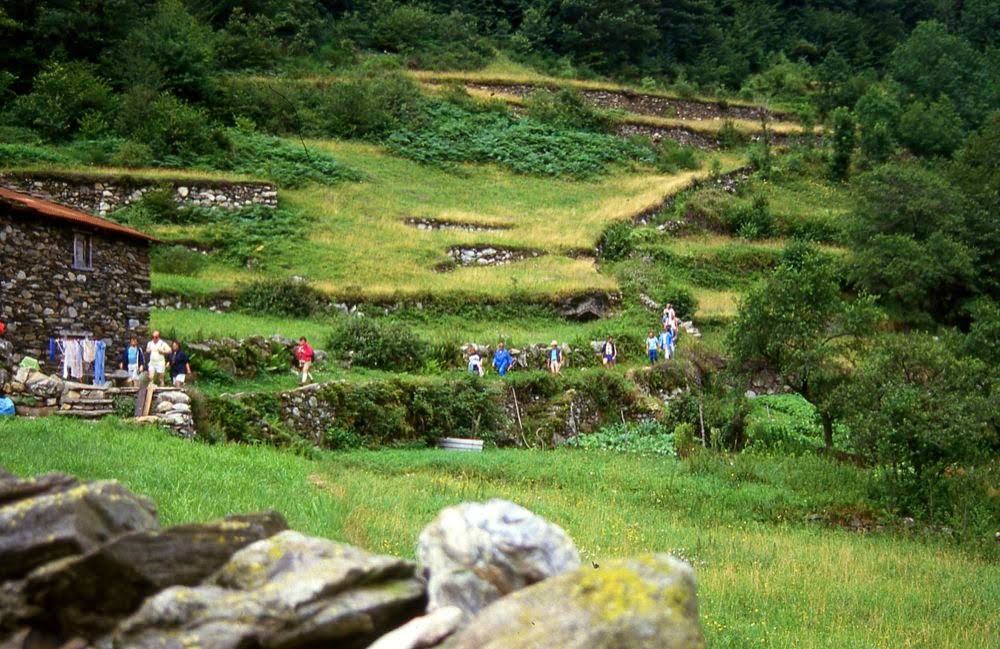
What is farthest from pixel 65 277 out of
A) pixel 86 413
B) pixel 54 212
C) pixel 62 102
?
pixel 62 102

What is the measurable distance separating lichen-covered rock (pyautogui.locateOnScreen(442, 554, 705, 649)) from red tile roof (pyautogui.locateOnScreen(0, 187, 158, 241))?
62.1 ft

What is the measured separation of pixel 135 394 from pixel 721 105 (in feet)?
209

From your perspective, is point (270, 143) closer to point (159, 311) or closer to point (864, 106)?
point (159, 311)

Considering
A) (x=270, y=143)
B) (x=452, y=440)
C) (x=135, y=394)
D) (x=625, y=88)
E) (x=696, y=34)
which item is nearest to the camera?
(x=135, y=394)

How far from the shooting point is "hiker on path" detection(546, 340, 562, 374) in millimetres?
31812

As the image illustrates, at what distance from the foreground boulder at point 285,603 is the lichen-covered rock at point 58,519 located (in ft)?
2.92

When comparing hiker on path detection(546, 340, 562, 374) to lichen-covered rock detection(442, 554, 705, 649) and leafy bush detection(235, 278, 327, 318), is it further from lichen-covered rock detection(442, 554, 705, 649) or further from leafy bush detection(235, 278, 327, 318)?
lichen-covered rock detection(442, 554, 705, 649)

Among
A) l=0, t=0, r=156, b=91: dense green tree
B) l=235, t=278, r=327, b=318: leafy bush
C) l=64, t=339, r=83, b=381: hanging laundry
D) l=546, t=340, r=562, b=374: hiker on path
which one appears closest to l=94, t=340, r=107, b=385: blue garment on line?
l=64, t=339, r=83, b=381: hanging laundry

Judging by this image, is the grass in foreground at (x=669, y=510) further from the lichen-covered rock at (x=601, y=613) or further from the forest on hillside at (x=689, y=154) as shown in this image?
the lichen-covered rock at (x=601, y=613)

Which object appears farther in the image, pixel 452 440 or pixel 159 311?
pixel 159 311

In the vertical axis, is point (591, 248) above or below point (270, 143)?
below

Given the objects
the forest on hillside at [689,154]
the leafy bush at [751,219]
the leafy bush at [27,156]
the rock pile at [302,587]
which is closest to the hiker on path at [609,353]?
the forest on hillside at [689,154]

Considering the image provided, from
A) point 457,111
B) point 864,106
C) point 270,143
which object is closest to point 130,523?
point 270,143

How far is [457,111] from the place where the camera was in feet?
214
